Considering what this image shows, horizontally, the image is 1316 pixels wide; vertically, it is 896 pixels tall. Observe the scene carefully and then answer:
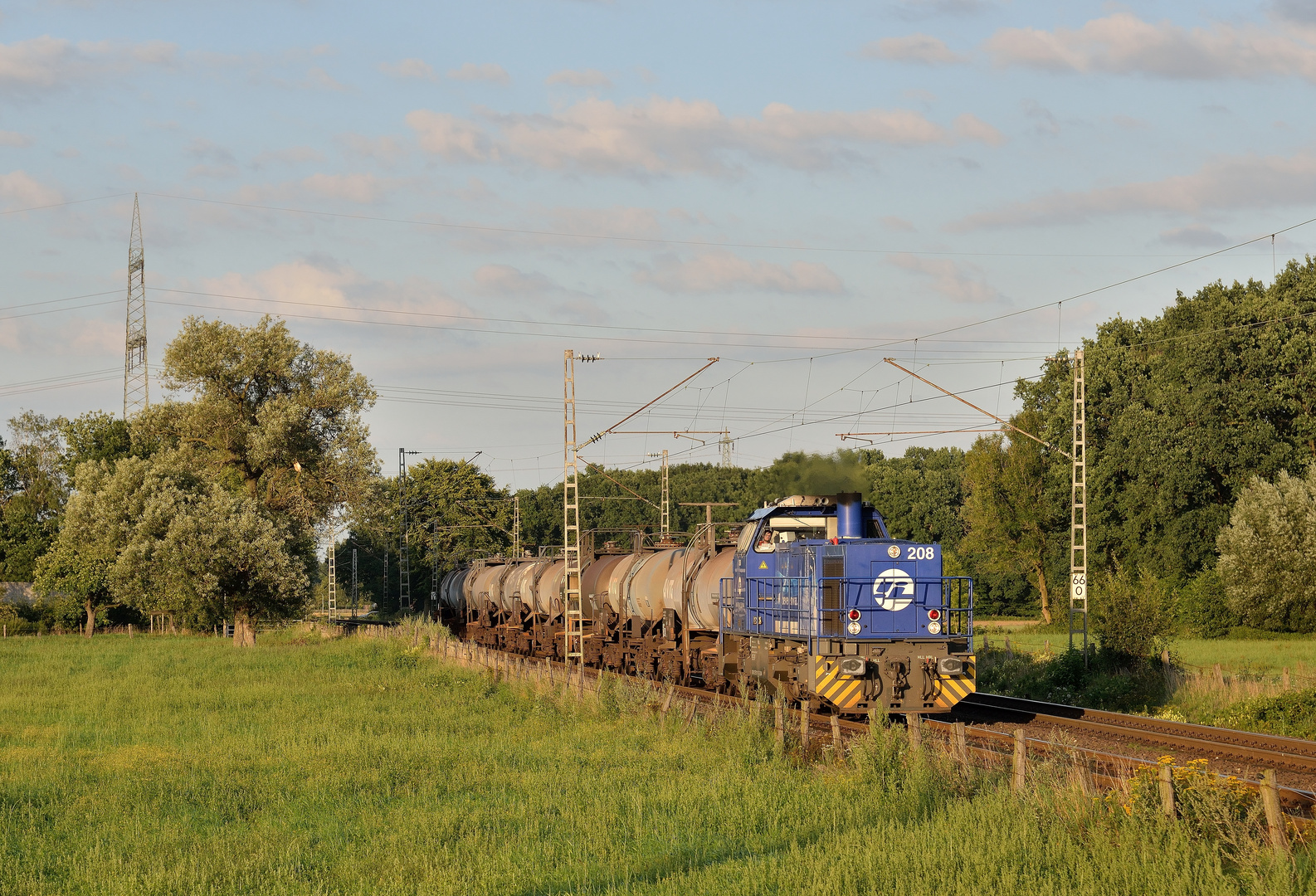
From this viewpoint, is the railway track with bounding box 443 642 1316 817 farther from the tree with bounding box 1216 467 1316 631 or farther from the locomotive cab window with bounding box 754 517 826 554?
the tree with bounding box 1216 467 1316 631

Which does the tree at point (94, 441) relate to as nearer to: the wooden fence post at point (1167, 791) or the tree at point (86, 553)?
the tree at point (86, 553)

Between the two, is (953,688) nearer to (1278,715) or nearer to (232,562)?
(1278,715)

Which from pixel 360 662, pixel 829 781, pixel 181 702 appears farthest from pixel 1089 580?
pixel 829 781

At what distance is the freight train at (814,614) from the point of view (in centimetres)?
1941

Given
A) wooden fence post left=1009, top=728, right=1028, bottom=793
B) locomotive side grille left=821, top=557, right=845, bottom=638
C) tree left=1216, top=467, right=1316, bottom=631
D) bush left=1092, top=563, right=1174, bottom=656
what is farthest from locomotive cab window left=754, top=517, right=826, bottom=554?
tree left=1216, top=467, right=1316, bottom=631

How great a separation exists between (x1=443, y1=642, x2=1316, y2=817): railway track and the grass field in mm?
1061

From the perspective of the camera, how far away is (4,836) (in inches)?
530

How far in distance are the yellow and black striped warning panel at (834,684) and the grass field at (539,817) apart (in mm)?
1965

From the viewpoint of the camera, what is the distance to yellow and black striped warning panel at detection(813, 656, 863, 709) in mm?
19219

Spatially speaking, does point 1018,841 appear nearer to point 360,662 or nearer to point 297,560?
point 360,662

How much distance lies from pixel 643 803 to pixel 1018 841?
15.6 feet

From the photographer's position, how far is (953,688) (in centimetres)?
1956

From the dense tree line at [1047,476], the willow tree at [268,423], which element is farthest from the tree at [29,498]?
the willow tree at [268,423]

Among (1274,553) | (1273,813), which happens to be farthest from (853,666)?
(1274,553)
